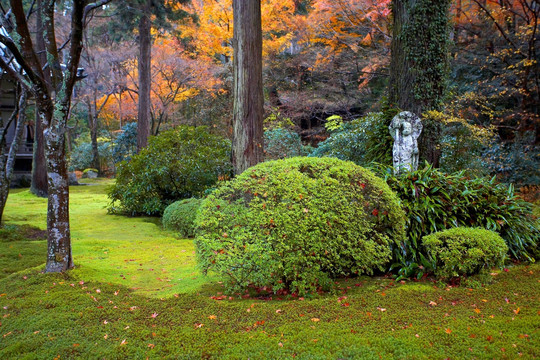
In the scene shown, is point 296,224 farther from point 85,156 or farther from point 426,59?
point 85,156

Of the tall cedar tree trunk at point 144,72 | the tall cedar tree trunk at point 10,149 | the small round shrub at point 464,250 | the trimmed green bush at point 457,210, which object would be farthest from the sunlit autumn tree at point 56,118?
the tall cedar tree trunk at point 144,72

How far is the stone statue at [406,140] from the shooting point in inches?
255

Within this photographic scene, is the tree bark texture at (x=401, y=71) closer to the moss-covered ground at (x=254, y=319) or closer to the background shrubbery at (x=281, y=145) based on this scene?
the moss-covered ground at (x=254, y=319)

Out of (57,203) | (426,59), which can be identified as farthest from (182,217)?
(426,59)

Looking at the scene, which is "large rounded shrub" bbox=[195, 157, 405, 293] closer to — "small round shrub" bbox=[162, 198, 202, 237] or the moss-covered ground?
the moss-covered ground

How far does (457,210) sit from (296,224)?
278 centimetres

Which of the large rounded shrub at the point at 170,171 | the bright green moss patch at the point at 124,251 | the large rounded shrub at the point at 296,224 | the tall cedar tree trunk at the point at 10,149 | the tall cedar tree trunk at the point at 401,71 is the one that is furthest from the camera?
the large rounded shrub at the point at 170,171

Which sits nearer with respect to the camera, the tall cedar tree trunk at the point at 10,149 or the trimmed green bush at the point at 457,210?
the trimmed green bush at the point at 457,210

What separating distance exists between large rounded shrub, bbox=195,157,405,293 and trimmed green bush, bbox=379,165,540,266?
554mm

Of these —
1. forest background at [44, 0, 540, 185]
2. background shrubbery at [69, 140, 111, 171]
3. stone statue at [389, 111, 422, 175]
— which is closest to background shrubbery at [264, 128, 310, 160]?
forest background at [44, 0, 540, 185]

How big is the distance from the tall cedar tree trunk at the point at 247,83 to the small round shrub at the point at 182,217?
1.31m

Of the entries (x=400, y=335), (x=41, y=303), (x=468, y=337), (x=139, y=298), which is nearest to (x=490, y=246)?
(x=468, y=337)

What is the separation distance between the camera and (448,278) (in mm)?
4355

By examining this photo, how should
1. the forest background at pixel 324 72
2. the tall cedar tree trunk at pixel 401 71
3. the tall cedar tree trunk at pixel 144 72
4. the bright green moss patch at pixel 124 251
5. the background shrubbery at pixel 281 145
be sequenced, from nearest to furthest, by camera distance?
1. the bright green moss patch at pixel 124 251
2. the tall cedar tree trunk at pixel 401 71
3. the forest background at pixel 324 72
4. the background shrubbery at pixel 281 145
5. the tall cedar tree trunk at pixel 144 72
